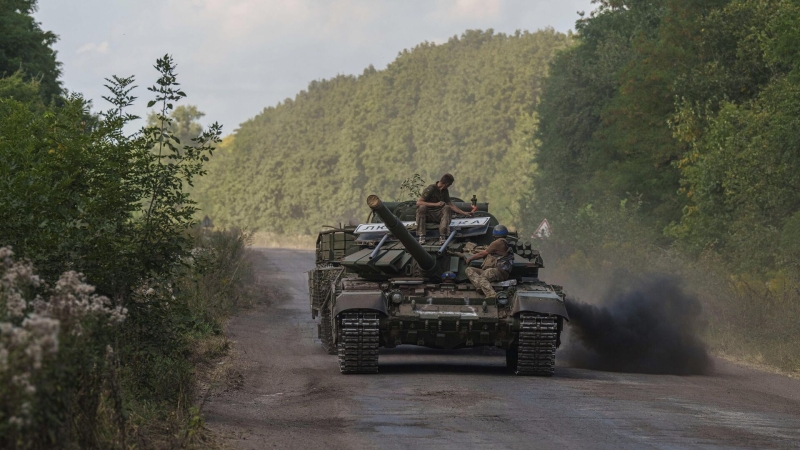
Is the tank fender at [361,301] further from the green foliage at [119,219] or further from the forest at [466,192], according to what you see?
the green foliage at [119,219]

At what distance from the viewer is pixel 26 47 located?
42.1m

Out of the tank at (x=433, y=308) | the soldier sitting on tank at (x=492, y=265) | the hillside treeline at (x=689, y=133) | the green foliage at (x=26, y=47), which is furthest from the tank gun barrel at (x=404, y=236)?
the green foliage at (x=26, y=47)

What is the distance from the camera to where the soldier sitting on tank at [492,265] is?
16888mm

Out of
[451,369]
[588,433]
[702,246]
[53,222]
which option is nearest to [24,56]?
[702,246]

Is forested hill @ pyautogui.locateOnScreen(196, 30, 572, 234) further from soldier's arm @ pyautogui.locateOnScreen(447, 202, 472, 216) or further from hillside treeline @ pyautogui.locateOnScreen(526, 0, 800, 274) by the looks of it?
soldier's arm @ pyautogui.locateOnScreen(447, 202, 472, 216)

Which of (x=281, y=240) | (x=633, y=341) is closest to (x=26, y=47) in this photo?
(x=633, y=341)

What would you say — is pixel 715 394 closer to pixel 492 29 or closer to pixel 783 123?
pixel 783 123

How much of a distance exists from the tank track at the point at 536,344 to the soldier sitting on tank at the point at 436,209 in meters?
2.75

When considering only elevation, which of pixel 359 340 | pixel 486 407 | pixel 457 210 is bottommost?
pixel 486 407

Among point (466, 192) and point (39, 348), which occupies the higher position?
point (466, 192)

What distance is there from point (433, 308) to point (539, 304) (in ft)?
4.58

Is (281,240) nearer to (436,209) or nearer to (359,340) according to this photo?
(436,209)

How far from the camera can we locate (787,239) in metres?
26.2

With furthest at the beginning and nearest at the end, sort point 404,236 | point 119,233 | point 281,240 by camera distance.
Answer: point 281,240, point 404,236, point 119,233
